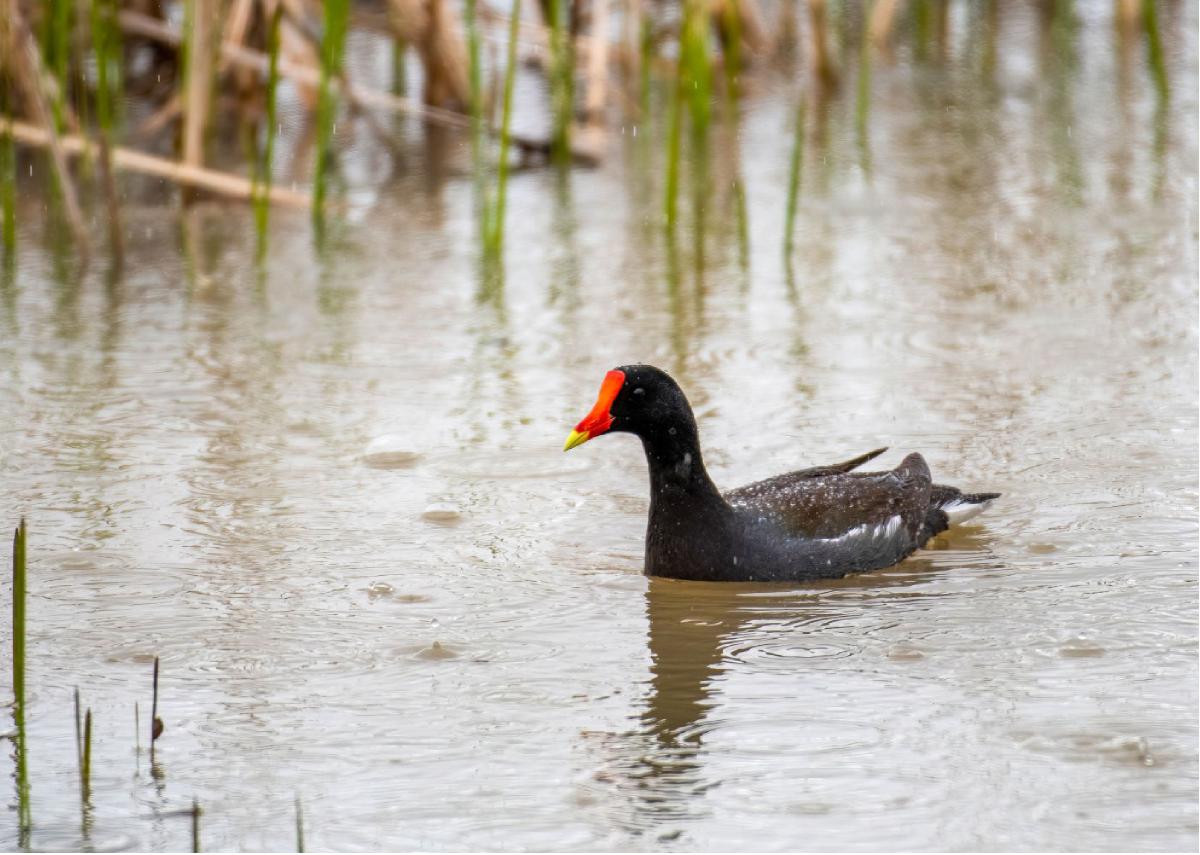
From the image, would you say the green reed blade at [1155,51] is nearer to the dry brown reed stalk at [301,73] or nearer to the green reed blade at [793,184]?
the green reed blade at [793,184]

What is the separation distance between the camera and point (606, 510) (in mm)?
6488

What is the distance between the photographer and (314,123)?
12.9 meters

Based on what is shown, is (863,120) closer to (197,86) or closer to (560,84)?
(560,84)

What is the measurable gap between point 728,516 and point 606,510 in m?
0.77

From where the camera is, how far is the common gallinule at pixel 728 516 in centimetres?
574

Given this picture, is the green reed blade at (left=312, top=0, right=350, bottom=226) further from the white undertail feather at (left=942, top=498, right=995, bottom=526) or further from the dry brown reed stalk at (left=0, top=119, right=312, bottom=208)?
the white undertail feather at (left=942, top=498, right=995, bottom=526)

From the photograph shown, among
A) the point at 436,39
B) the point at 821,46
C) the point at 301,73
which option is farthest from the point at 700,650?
the point at 821,46

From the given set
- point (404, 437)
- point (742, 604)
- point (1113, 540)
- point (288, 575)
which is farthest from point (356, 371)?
point (1113, 540)

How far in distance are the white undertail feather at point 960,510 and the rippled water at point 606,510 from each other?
0.20ft

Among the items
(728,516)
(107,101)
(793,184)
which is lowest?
(728,516)

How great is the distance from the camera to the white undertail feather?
615cm

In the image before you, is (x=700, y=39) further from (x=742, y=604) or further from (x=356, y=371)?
(x=742, y=604)

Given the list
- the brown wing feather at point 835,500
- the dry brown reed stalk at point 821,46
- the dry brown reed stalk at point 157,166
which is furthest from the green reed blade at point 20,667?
the dry brown reed stalk at point 821,46

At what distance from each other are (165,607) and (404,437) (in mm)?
1764
